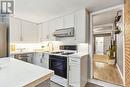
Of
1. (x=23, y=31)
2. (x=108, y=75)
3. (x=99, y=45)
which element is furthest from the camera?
(x=99, y=45)

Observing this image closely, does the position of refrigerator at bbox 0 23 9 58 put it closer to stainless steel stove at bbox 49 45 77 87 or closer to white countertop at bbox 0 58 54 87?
white countertop at bbox 0 58 54 87

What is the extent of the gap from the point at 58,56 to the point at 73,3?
1445 millimetres

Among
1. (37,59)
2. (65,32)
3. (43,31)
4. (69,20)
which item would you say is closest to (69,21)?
(69,20)

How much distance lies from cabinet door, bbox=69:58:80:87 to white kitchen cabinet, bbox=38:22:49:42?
78.8 inches

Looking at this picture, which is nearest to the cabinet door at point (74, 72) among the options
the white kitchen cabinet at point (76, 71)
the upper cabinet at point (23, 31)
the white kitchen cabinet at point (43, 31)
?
the white kitchen cabinet at point (76, 71)

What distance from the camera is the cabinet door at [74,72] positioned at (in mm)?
2659

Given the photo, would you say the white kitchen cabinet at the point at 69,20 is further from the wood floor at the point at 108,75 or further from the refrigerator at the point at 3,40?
the refrigerator at the point at 3,40

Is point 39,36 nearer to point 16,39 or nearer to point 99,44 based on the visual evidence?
point 16,39

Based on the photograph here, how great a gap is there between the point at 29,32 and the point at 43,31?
0.55 metres

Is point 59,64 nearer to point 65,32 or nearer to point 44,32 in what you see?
point 65,32

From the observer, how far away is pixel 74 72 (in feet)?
8.96

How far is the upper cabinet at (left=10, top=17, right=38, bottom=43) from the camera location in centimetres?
405

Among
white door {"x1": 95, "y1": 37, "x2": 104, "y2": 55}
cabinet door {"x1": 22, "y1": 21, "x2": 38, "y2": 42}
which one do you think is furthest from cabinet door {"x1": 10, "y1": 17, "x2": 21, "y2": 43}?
white door {"x1": 95, "y1": 37, "x2": 104, "y2": 55}

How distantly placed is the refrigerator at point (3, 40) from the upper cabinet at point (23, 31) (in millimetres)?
2118
